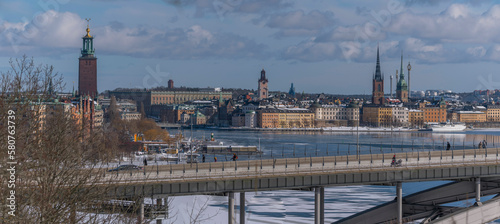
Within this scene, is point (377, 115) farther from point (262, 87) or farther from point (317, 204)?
point (317, 204)

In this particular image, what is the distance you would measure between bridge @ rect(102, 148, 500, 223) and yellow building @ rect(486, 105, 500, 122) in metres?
120

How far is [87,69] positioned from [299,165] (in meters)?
94.4

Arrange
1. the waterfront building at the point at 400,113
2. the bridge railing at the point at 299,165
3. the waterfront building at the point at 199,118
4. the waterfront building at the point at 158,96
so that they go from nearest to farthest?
the bridge railing at the point at 299,165
the waterfront building at the point at 199,118
the waterfront building at the point at 400,113
the waterfront building at the point at 158,96

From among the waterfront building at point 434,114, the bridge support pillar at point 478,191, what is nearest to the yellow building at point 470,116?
the waterfront building at point 434,114

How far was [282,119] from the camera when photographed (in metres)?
114

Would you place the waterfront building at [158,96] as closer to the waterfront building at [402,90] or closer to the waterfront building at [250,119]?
the waterfront building at [250,119]

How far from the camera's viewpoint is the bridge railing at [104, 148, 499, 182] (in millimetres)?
17119

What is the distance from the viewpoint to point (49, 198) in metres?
7.74

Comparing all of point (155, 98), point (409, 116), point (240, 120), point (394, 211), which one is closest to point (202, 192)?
point (394, 211)

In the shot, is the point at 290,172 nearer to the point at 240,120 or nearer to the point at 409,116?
the point at 240,120

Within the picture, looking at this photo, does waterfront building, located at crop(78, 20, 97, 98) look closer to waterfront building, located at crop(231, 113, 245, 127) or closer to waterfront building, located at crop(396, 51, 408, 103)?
waterfront building, located at crop(231, 113, 245, 127)

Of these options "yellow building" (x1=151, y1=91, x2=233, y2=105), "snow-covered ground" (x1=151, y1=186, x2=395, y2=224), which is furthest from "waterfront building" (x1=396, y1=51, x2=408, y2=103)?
"snow-covered ground" (x1=151, y1=186, x2=395, y2=224)

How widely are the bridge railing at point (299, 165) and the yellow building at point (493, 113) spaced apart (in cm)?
11877

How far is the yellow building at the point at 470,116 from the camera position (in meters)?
131
